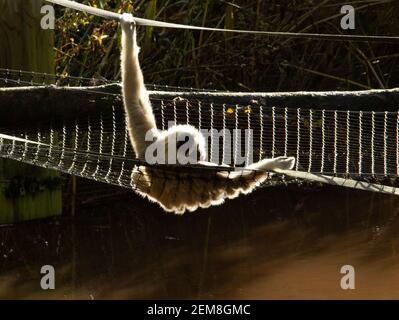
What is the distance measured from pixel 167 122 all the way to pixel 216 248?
83 centimetres

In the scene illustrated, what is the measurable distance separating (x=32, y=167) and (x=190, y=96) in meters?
1.12

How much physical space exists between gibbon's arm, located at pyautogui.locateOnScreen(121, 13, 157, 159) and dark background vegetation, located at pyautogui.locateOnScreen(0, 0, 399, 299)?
94cm

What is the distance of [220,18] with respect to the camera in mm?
6637

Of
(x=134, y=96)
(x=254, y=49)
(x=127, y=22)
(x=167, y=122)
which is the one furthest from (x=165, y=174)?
(x=254, y=49)

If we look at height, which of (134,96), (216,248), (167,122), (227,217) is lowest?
(216,248)

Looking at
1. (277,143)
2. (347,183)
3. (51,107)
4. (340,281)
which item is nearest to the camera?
(347,183)

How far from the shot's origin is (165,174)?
3.49 meters

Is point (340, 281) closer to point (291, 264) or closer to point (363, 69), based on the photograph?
point (291, 264)

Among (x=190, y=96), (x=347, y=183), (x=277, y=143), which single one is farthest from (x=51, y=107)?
(x=277, y=143)

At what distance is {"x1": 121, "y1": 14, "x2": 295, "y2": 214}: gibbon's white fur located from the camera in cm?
357

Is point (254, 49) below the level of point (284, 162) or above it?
above

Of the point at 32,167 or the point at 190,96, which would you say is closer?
the point at 190,96

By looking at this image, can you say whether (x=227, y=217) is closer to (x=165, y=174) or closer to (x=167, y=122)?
(x=167, y=122)

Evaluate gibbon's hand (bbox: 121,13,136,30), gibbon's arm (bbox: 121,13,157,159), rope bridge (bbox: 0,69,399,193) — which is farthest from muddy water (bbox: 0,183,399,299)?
gibbon's hand (bbox: 121,13,136,30)
